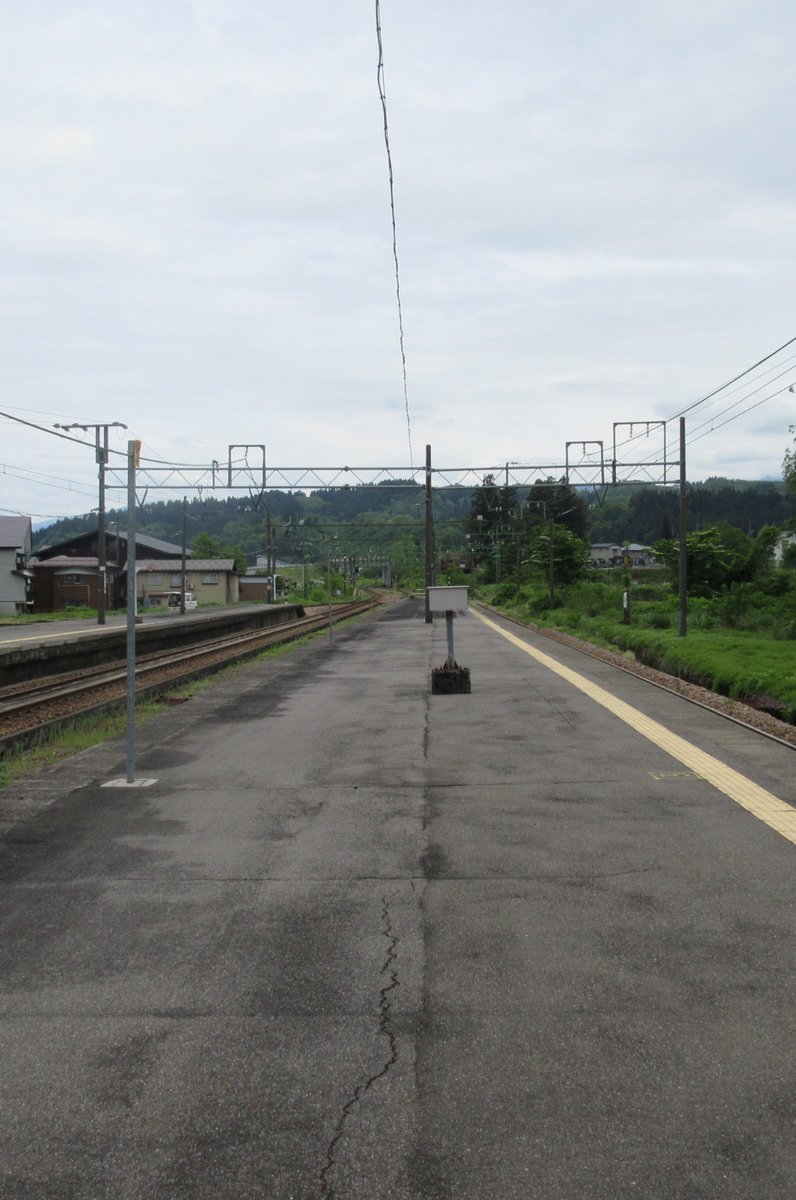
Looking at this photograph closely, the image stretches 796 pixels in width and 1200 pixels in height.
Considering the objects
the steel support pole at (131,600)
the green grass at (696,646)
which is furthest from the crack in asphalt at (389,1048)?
the green grass at (696,646)

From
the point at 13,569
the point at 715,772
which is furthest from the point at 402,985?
the point at 13,569

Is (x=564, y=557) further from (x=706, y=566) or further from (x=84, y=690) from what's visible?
(x=84, y=690)

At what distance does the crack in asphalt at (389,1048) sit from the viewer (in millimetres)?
3146

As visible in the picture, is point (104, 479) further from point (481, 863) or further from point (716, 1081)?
point (716, 1081)

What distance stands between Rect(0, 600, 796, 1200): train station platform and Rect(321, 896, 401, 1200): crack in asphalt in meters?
0.01

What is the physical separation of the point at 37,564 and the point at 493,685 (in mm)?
60874

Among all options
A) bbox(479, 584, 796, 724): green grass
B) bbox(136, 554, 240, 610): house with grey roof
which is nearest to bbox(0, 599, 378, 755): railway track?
bbox(479, 584, 796, 724): green grass

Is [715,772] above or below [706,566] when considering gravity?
below

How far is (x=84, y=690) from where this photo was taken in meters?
19.1

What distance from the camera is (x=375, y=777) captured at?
944 cm

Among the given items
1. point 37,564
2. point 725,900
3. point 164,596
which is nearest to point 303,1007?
point 725,900

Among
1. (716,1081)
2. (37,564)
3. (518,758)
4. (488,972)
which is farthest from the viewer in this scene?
(37,564)

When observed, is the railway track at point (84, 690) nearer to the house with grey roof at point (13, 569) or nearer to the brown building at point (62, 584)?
the house with grey roof at point (13, 569)

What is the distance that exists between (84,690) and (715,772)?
42.7 ft
